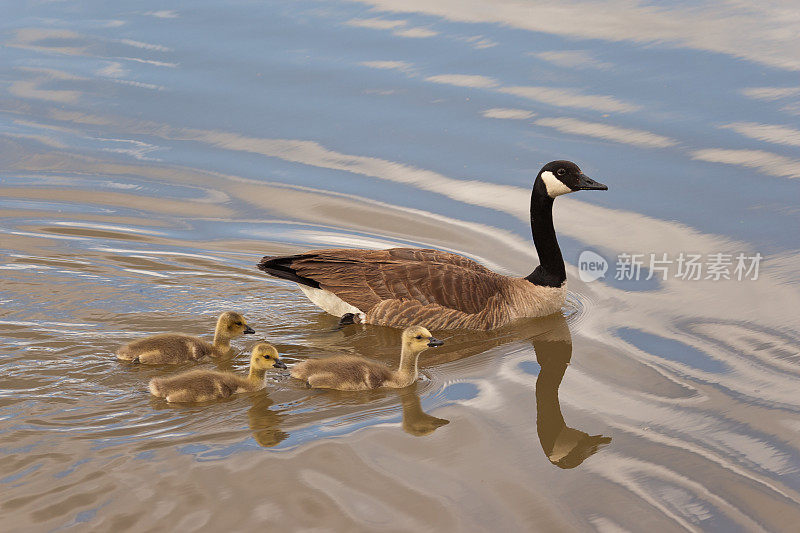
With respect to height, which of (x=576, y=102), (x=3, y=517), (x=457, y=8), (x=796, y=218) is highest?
(x=457, y=8)

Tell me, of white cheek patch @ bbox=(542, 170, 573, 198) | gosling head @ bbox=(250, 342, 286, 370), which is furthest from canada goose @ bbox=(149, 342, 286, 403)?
white cheek patch @ bbox=(542, 170, 573, 198)

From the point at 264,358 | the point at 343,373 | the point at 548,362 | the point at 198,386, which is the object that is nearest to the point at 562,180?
the point at 548,362

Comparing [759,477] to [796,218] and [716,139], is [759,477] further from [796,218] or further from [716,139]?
[716,139]

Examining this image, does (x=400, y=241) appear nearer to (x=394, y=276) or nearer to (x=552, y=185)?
(x=394, y=276)

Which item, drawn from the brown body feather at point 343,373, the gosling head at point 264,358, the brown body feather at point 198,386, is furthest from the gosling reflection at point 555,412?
the brown body feather at point 198,386

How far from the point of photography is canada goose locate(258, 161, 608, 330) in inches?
404

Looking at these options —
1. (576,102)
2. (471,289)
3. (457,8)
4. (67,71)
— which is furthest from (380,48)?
(471,289)

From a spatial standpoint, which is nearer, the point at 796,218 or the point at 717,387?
the point at 717,387

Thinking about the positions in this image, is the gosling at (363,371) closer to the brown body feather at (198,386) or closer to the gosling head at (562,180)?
the brown body feather at (198,386)

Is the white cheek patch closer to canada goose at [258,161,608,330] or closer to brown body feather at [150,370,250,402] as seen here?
canada goose at [258,161,608,330]

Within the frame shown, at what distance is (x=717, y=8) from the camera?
16.7 m

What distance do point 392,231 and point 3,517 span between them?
601 cm

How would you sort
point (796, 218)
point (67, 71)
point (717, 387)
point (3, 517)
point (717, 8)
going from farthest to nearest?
point (717, 8) → point (67, 71) → point (796, 218) → point (717, 387) → point (3, 517)

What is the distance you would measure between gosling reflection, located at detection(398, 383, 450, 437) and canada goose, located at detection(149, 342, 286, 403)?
99 centimetres
